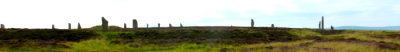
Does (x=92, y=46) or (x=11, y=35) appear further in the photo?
(x=11, y=35)

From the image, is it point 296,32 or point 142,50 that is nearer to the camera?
point 142,50

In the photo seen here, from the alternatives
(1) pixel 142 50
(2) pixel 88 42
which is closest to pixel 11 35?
(2) pixel 88 42

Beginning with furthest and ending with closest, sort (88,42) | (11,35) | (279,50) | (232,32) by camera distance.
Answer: (232,32), (11,35), (88,42), (279,50)

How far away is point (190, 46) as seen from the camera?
2013 inches

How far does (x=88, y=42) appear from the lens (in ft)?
180

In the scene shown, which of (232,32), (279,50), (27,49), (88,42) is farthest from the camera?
(232,32)

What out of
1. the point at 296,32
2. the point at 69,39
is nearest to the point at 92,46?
the point at 69,39

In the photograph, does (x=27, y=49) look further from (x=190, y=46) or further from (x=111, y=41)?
(x=190, y=46)

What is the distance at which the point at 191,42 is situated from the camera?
176ft

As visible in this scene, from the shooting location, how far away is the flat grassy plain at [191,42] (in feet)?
137

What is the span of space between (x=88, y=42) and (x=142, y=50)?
9945 millimetres

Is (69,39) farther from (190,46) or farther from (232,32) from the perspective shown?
(232,32)

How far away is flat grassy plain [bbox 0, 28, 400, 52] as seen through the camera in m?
41.8

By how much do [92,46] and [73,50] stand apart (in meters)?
5.02
